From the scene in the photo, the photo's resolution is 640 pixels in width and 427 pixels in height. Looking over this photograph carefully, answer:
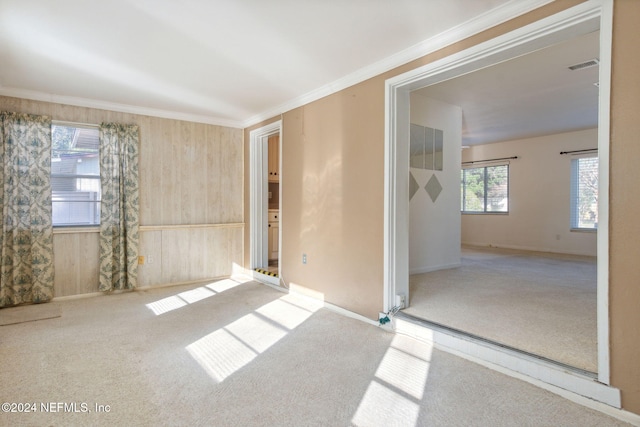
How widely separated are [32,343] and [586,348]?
4170mm

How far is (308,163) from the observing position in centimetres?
405

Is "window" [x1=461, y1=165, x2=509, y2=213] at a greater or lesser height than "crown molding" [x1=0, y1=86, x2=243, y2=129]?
lesser

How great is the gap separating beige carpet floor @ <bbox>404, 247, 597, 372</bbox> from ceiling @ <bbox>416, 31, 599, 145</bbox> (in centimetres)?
236

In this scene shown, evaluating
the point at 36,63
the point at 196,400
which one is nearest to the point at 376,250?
the point at 196,400

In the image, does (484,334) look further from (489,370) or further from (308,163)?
(308,163)

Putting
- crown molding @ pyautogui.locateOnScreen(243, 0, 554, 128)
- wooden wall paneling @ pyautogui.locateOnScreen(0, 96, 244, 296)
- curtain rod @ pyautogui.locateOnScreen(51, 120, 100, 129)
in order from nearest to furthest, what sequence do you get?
crown molding @ pyautogui.locateOnScreen(243, 0, 554, 128), curtain rod @ pyautogui.locateOnScreen(51, 120, 100, 129), wooden wall paneling @ pyautogui.locateOnScreen(0, 96, 244, 296)

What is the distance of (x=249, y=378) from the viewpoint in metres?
2.21

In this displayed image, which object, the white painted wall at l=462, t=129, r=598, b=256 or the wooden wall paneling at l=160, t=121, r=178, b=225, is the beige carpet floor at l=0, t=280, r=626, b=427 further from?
the white painted wall at l=462, t=129, r=598, b=256

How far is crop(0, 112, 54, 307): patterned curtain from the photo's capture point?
12.3 feet

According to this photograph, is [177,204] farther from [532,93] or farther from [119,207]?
[532,93]

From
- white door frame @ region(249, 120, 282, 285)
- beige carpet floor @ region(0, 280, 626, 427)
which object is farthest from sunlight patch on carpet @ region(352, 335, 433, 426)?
white door frame @ region(249, 120, 282, 285)

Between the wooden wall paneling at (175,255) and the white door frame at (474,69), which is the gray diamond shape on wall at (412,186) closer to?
the white door frame at (474,69)

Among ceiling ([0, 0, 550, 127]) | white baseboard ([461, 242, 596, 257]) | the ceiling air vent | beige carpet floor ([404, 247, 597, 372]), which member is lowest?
beige carpet floor ([404, 247, 597, 372])

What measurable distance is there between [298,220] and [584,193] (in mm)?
5984
